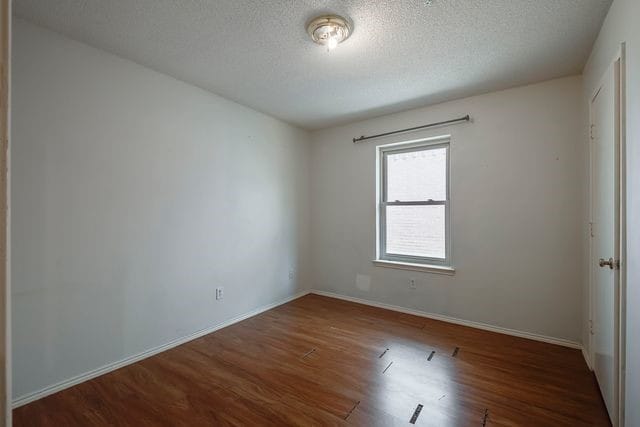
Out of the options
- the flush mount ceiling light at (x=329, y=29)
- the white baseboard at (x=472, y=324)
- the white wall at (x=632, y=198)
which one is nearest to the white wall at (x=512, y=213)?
the white baseboard at (x=472, y=324)

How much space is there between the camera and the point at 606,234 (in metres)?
1.79

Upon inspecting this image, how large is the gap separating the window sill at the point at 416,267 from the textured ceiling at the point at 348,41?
1.85m

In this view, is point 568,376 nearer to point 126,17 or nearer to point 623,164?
point 623,164

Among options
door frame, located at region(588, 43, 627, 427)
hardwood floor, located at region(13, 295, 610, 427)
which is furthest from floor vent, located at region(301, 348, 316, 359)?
door frame, located at region(588, 43, 627, 427)

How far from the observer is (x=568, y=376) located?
2.13 meters

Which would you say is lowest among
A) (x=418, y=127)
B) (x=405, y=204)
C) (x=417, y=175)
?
(x=405, y=204)

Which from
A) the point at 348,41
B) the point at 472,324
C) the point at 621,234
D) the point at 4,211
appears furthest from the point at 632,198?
the point at 4,211

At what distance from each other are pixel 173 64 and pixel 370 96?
6.12 ft

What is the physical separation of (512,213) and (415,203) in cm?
100

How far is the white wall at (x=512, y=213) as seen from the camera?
2.60 meters

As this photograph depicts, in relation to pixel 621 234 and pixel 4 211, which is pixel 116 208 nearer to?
pixel 4 211

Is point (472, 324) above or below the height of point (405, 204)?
below

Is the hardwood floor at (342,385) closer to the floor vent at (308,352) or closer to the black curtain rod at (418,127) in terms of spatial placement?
the floor vent at (308,352)

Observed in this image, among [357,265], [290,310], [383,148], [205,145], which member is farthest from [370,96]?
[290,310]
